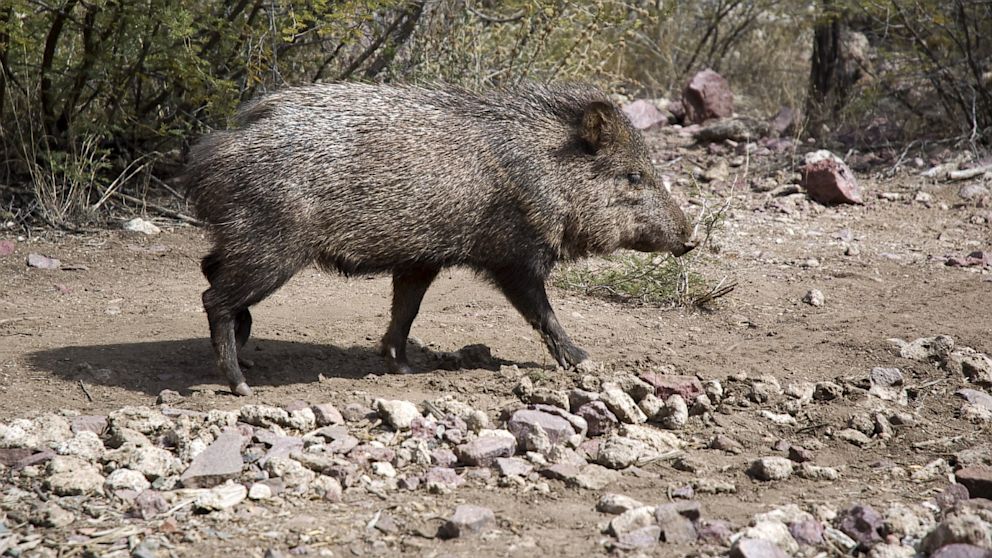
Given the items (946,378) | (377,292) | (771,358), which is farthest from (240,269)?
(946,378)

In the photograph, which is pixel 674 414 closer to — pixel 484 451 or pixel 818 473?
pixel 818 473

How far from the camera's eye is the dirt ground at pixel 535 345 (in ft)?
11.6

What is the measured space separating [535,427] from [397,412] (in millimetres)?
537

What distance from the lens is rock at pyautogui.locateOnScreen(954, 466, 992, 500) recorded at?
3754 mm

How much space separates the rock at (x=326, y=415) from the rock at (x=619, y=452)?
1024 millimetres

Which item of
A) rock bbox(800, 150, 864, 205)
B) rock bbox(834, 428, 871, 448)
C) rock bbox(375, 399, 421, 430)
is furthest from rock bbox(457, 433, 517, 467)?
rock bbox(800, 150, 864, 205)

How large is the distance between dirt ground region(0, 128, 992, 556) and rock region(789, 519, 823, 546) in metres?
0.16

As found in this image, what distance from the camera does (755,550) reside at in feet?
10.1

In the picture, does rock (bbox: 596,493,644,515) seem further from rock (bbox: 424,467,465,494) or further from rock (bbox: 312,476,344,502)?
rock (bbox: 312,476,344,502)

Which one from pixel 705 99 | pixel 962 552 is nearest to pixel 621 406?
pixel 962 552

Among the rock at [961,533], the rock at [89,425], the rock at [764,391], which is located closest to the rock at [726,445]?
the rock at [764,391]

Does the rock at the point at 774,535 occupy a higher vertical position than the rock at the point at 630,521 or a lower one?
higher

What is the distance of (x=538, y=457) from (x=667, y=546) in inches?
32.8

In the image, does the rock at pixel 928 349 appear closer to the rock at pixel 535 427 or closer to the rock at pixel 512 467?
the rock at pixel 535 427
